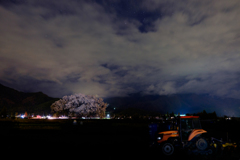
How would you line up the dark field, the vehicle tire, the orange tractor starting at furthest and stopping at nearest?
the vehicle tire
the orange tractor
the dark field

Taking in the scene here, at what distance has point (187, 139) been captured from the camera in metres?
10.7

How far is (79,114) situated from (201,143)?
52.0 m

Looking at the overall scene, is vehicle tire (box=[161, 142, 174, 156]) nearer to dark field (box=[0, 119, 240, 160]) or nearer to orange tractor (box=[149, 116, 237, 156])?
orange tractor (box=[149, 116, 237, 156])

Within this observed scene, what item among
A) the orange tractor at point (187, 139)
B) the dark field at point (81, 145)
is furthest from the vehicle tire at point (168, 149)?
the dark field at point (81, 145)

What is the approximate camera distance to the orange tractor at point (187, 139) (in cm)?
1029

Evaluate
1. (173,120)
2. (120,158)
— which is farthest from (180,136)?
(120,158)

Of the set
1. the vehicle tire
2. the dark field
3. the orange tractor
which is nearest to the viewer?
the dark field

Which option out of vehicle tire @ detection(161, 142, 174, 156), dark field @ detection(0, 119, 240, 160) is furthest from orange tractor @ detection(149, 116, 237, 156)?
dark field @ detection(0, 119, 240, 160)

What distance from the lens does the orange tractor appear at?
10.3 meters

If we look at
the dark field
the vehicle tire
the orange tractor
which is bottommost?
the dark field

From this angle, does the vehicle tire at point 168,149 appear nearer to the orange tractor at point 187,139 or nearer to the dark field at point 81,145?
the orange tractor at point 187,139

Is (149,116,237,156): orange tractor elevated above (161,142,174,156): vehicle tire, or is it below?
above

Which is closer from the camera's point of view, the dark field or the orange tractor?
the dark field

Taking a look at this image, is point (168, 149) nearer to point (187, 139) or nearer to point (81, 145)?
point (187, 139)
